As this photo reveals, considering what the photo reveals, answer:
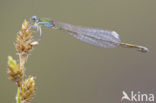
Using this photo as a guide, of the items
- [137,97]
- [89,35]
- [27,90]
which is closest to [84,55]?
[137,97]

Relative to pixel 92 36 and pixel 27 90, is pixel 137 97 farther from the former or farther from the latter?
pixel 27 90

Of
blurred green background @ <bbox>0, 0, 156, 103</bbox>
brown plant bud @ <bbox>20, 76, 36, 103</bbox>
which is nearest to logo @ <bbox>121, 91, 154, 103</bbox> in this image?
blurred green background @ <bbox>0, 0, 156, 103</bbox>

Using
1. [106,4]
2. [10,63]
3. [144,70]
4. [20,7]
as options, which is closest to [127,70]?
[144,70]

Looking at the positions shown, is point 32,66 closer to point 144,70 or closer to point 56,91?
point 56,91

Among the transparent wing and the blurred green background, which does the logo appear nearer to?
the blurred green background

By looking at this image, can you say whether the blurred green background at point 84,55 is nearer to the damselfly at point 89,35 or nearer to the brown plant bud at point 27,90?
the damselfly at point 89,35

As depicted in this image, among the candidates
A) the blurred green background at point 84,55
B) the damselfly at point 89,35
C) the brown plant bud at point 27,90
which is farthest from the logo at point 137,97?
the brown plant bud at point 27,90

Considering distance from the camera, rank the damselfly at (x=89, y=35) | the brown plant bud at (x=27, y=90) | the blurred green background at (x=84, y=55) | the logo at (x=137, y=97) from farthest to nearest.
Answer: the blurred green background at (x=84, y=55) < the logo at (x=137, y=97) < the damselfly at (x=89, y=35) < the brown plant bud at (x=27, y=90)
